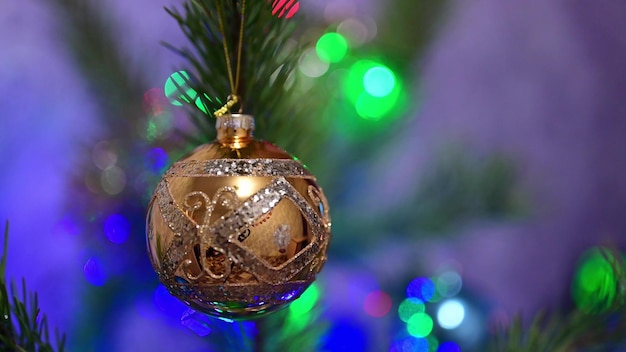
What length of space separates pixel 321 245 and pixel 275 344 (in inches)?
7.3

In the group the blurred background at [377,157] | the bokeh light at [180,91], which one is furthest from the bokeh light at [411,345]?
the bokeh light at [180,91]

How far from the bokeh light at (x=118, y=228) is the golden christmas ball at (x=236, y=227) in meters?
0.32

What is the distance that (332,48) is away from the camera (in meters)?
0.85

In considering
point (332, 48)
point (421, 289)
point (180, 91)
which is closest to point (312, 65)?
point (332, 48)

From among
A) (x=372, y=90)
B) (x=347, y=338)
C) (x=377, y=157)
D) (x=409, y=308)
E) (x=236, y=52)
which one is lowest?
(x=347, y=338)

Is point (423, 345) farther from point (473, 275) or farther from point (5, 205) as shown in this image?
point (5, 205)

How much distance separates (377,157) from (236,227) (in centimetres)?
57

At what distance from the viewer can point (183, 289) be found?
38 centimetres

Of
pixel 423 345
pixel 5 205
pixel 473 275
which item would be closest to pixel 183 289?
pixel 423 345

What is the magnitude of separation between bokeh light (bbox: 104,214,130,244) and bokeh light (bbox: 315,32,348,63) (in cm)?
32

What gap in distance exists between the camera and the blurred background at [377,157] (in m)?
0.73

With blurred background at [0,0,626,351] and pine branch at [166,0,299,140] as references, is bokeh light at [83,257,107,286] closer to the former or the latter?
blurred background at [0,0,626,351]


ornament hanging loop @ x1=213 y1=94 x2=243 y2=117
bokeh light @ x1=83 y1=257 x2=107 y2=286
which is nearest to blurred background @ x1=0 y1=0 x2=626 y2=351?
bokeh light @ x1=83 y1=257 x2=107 y2=286

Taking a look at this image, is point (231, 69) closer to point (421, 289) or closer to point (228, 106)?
point (228, 106)
